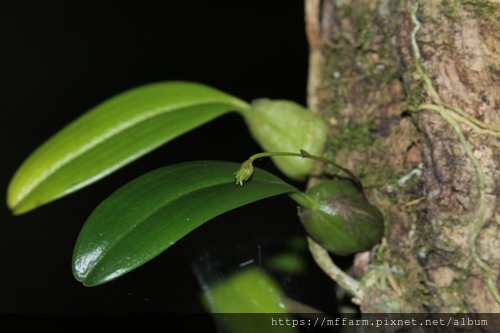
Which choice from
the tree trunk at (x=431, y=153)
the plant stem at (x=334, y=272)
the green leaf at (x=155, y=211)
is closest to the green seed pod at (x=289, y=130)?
the tree trunk at (x=431, y=153)

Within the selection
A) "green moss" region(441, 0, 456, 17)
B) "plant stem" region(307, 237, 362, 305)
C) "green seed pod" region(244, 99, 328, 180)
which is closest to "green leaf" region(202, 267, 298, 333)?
"plant stem" region(307, 237, 362, 305)

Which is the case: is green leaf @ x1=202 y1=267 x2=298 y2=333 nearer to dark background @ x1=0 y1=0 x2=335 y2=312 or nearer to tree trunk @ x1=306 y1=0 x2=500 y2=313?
tree trunk @ x1=306 y1=0 x2=500 y2=313

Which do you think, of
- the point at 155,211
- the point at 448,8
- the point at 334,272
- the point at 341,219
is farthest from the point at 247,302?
the point at 448,8

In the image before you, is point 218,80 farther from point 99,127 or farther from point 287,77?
point 99,127

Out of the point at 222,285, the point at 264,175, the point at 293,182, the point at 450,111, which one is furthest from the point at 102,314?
the point at 450,111

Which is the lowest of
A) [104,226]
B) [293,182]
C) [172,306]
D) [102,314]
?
[102,314]

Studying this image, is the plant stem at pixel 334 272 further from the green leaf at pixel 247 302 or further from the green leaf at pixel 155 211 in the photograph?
the green leaf at pixel 155 211
